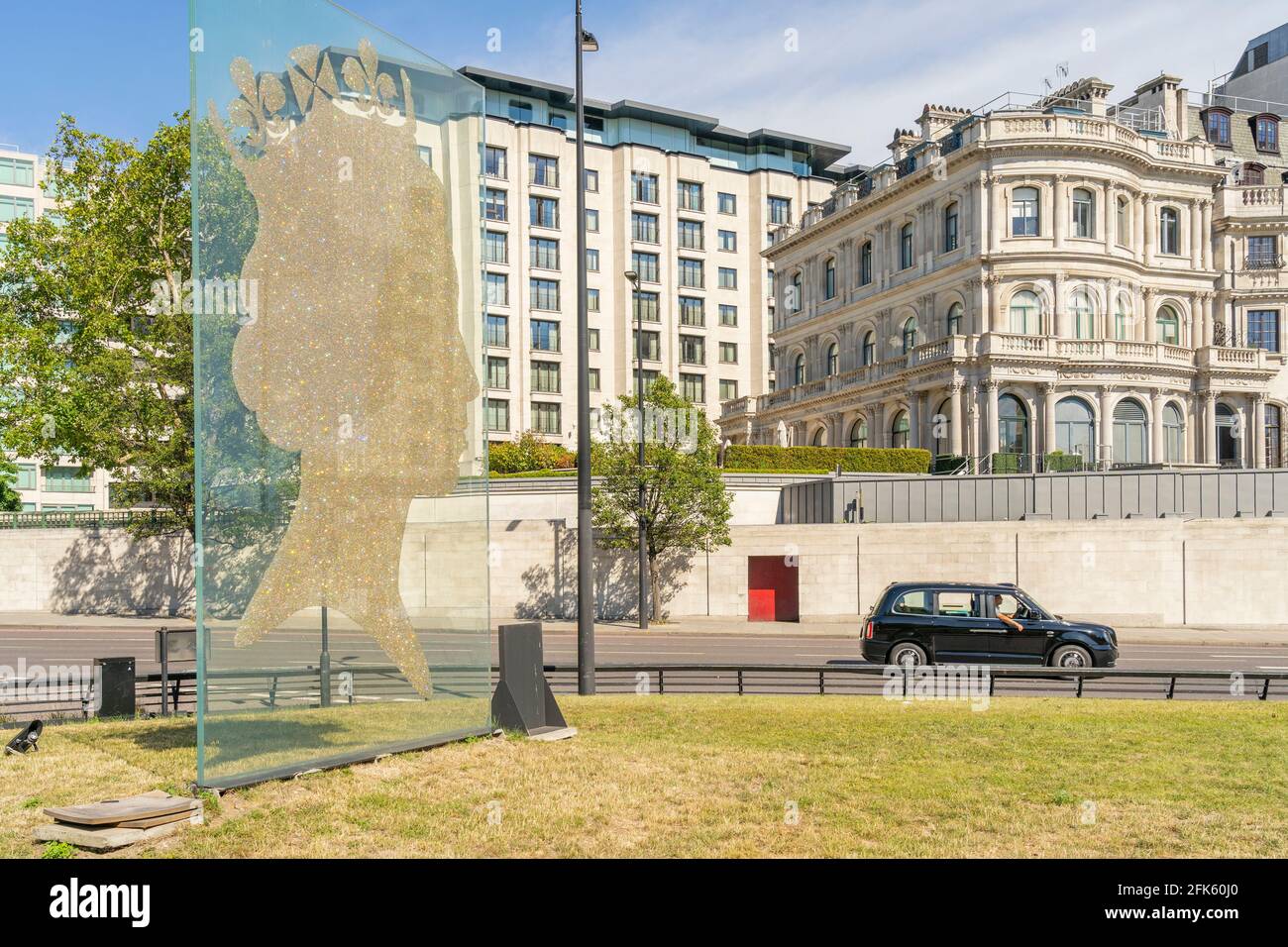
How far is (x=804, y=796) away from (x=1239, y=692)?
37.3 feet

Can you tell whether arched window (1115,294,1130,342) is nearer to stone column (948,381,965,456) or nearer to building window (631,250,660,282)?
stone column (948,381,965,456)

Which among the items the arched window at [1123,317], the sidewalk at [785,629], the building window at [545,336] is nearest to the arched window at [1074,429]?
the arched window at [1123,317]

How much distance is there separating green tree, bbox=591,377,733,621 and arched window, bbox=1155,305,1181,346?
1219 inches

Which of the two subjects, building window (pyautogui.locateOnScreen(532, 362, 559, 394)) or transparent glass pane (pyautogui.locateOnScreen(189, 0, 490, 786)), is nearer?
transparent glass pane (pyautogui.locateOnScreen(189, 0, 490, 786))

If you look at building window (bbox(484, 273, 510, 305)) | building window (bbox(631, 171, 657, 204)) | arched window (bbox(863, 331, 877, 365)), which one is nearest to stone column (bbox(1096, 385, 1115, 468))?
arched window (bbox(863, 331, 877, 365))

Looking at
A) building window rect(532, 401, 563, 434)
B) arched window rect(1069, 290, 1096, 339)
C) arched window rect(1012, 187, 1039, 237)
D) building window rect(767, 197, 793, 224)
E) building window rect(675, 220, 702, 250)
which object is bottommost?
building window rect(532, 401, 563, 434)

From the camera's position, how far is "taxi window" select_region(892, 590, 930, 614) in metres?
20.6

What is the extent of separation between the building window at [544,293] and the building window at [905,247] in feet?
93.0

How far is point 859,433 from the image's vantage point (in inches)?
2206

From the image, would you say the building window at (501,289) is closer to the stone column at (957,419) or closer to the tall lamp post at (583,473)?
the stone column at (957,419)

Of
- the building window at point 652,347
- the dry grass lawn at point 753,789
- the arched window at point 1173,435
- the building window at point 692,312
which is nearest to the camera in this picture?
the dry grass lawn at point 753,789

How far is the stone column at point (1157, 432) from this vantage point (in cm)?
4838
